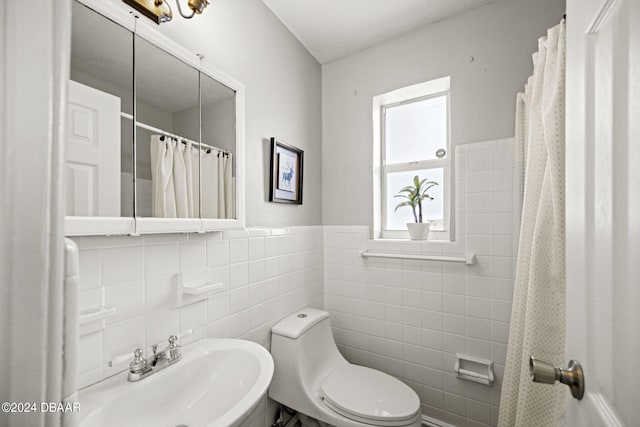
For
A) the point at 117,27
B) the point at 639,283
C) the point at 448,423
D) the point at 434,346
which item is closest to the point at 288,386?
the point at 434,346

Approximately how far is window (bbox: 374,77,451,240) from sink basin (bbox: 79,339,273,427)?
1.23 meters

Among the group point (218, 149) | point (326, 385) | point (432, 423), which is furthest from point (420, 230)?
point (218, 149)

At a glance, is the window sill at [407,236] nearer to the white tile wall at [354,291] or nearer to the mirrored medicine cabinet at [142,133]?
the white tile wall at [354,291]

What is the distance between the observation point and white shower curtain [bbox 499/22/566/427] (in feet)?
3.02

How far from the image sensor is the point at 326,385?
1438 mm

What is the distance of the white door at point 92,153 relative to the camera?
701 millimetres

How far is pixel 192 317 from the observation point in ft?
3.55

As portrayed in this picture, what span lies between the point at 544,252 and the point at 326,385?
118cm

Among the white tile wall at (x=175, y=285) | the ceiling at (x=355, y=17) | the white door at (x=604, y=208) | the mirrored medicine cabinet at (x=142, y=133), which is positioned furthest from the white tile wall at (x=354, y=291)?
the white door at (x=604, y=208)

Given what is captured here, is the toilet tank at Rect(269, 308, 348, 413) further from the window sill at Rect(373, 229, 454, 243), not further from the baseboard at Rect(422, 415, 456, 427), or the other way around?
the window sill at Rect(373, 229, 454, 243)

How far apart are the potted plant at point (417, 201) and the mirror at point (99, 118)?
4.97 feet

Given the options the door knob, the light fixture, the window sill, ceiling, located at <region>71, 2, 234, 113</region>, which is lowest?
the door knob

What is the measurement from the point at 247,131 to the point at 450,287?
57.3 inches

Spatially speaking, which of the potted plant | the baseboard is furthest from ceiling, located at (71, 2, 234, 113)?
the baseboard
